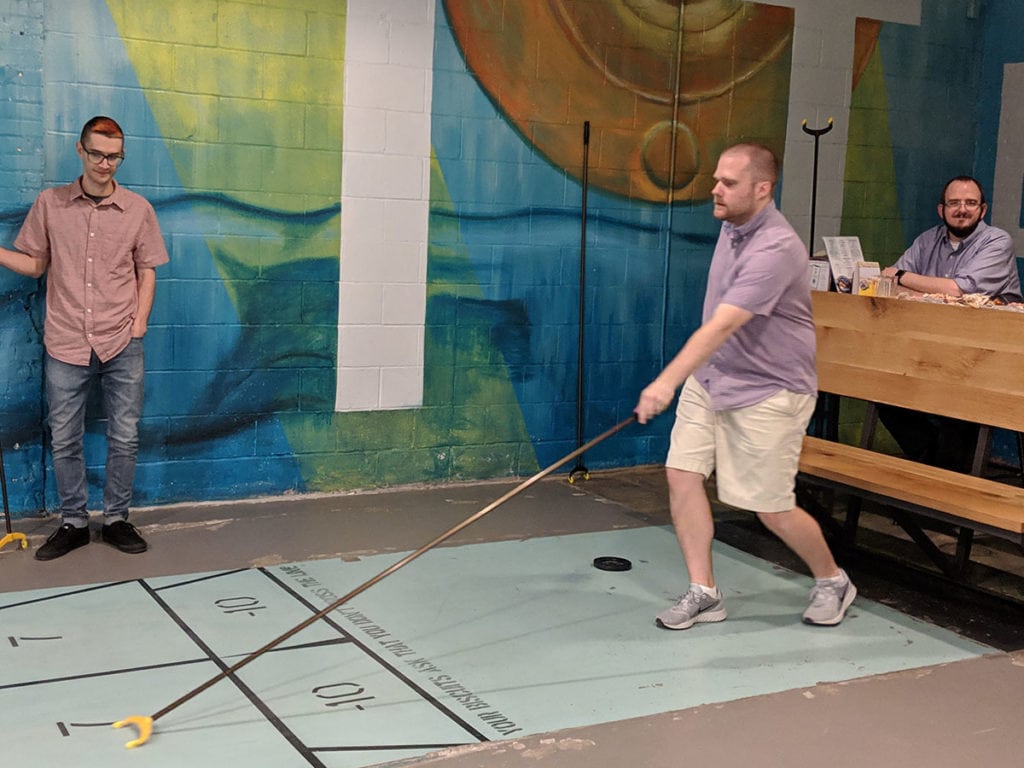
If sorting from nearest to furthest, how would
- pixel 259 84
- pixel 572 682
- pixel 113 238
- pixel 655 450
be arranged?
pixel 572 682
pixel 113 238
pixel 259 84
pixel 655 450

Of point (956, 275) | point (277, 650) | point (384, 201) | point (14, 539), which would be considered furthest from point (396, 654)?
point (956, 275)

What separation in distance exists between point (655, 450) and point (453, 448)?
1153 mm

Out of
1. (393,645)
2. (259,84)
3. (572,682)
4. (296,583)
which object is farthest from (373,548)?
(259,84)

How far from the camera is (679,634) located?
382 cm

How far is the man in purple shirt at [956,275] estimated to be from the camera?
17.0ft

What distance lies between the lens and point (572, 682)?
11.1 feet

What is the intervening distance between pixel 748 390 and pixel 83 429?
2.47 meters

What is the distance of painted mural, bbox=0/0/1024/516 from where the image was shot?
4809 mm

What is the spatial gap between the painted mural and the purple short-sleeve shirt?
6.69 feet

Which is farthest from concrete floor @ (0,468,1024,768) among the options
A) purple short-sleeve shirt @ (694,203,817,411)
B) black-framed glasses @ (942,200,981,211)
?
black-framed glasses @ (942,200,981,211)

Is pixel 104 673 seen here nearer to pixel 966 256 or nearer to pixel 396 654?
pixel 396 654

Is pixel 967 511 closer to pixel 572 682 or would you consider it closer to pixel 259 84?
pixel 572 682

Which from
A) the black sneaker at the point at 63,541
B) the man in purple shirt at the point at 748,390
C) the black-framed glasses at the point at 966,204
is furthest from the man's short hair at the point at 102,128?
the black-framed glasses at the point at 966,204

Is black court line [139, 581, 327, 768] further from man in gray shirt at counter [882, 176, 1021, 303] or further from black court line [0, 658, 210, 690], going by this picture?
man in gray shirt at counter [882, 176, 1021, 303]
